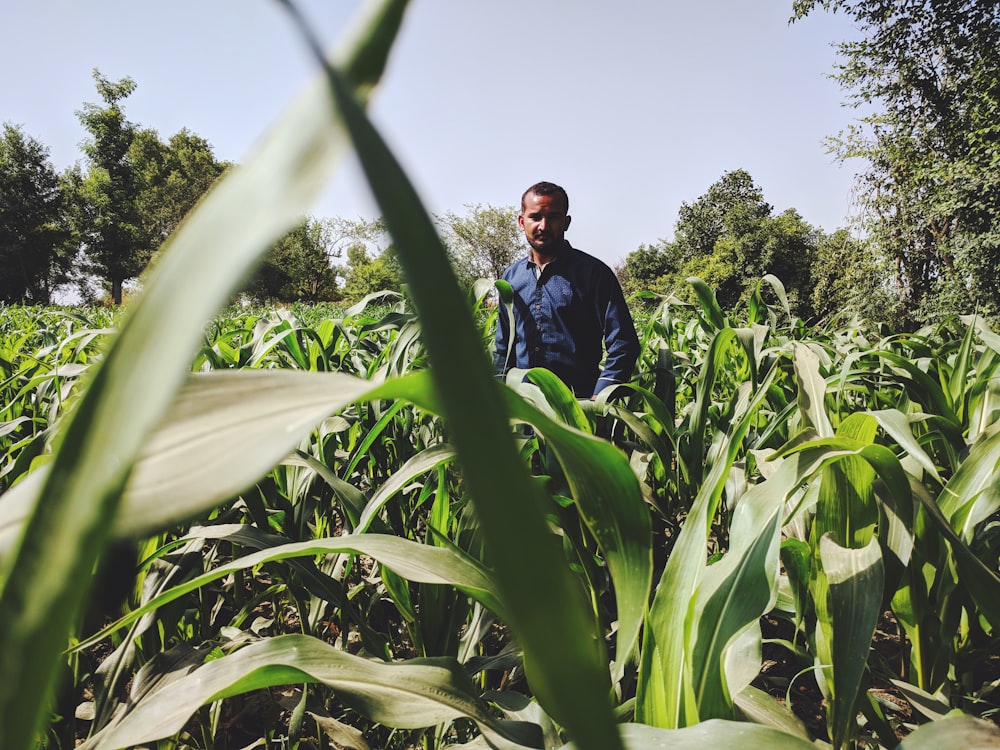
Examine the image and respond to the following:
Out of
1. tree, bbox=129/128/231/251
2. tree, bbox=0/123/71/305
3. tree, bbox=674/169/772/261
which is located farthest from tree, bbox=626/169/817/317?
tree, bbox=0/123/71/305

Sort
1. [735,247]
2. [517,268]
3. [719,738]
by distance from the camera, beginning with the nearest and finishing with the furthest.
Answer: [719,738], [517,268], [735,247]

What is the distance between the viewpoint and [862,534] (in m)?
0.70

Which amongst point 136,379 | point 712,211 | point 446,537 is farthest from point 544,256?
point 712,211

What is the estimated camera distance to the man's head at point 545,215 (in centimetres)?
200

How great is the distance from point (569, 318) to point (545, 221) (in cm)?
35

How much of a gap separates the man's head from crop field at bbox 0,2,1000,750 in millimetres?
640

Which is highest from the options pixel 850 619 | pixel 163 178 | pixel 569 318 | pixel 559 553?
pixel 163 178

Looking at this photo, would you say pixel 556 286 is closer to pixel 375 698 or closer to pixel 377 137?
pixel 375 698

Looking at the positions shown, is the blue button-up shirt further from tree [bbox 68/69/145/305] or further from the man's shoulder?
tree [bbox 68/69/145/305]

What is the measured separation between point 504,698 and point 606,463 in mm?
447

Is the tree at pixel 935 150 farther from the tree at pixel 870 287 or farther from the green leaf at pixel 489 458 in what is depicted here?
the green leaf at pixel 489 458

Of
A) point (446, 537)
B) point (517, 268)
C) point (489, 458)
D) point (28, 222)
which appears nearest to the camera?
point (489, 458)

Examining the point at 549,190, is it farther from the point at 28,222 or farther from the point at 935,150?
the point at 28,222

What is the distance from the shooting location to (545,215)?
6.59 ft
